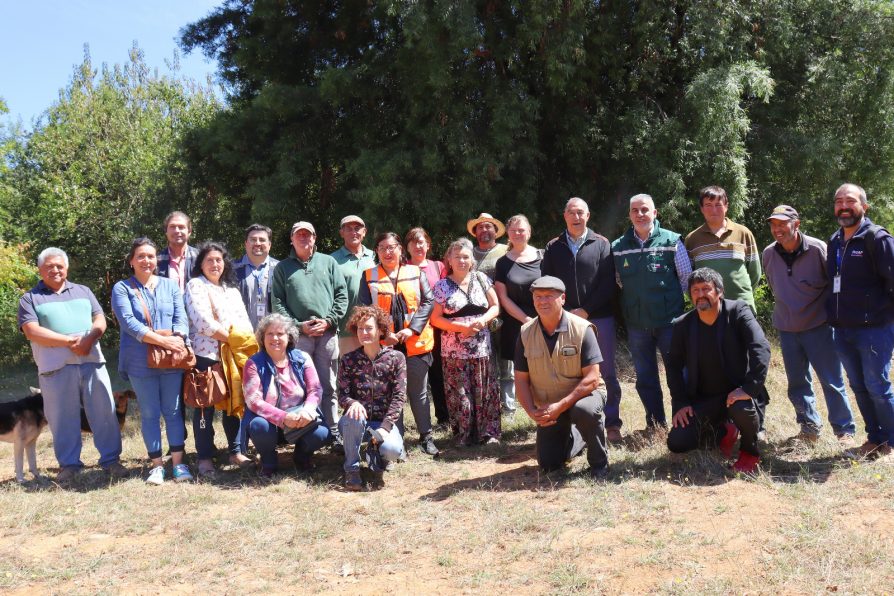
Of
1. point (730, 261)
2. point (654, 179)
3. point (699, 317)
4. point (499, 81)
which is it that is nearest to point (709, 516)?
point (699, 317)

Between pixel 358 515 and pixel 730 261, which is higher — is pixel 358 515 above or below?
below

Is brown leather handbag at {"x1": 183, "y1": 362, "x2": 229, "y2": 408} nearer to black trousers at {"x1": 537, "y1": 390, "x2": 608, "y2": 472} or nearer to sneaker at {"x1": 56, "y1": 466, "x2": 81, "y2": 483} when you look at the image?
sneaker at {"x1": 56, "y1": 466, "x2": 81, "y2": 483}

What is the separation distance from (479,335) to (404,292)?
2.54ft

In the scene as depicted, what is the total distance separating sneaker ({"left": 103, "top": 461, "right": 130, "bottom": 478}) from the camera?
19.7 feet

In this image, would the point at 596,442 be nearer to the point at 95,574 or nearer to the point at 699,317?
the point at 699,317

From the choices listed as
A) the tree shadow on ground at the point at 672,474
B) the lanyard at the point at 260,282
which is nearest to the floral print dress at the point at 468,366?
the tree shadow on ground at the point at 672,474

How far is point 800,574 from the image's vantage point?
139 inches

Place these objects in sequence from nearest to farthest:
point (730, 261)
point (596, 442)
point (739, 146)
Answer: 1. point (596, 442)
2. point (730, 261)
3. point (739, 146)

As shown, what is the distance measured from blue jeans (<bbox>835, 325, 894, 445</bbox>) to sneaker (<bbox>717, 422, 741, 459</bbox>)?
898 millimetres

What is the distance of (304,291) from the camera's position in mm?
6148

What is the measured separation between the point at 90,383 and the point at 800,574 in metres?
5.51

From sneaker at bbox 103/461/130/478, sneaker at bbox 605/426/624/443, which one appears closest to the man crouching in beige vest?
sneaker at bbox 605/426/624/443

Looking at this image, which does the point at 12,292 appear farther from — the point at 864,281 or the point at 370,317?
the point at 864,281

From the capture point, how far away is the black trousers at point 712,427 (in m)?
5.04
